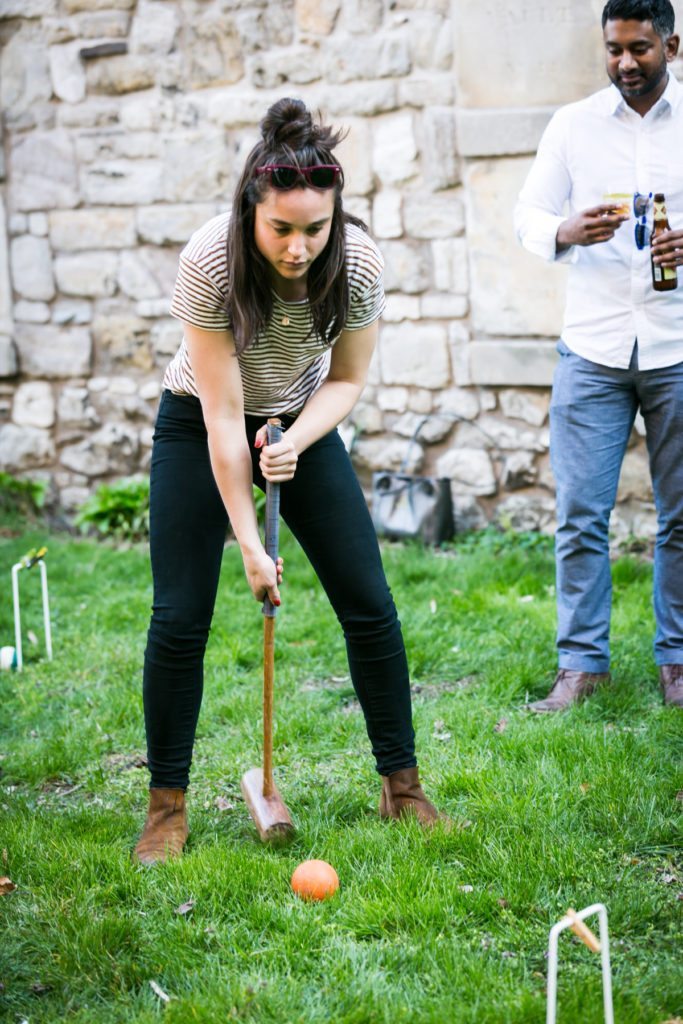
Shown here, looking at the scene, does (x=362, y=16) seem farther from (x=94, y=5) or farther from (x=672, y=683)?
(x=672, y=683)

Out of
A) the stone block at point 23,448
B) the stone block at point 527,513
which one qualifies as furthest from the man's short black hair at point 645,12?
the stone block at point 23,448

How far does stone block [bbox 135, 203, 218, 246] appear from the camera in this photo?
21.0 feet

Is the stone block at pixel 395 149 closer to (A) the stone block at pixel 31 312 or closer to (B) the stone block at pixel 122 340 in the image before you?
(B) the stone block at pixel 122 340

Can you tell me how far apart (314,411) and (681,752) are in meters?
1.53

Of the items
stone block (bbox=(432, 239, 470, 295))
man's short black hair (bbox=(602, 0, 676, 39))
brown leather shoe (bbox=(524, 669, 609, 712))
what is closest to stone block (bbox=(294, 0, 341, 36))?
stone block (bbox=(432, 239, 470, 295))

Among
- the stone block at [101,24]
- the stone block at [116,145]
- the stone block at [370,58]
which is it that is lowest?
the stone block at [116,145]

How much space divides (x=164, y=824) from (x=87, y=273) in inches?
174

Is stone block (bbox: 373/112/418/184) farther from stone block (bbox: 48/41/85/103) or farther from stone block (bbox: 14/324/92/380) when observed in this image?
stone block (bbox: 14/324/92/380)

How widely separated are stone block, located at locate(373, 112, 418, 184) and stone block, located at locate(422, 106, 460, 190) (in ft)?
0.23

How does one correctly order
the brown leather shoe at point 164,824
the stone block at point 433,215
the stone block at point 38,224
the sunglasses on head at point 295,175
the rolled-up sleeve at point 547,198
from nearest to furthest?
the sunglasses on head at point 295,175
the brown leather shoe at point 164,824
the rolled-up sleeve at point 547,198
the stone block at point 433,215
the stone block at point 38,224

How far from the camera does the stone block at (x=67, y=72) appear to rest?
257 inches

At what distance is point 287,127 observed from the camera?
2.63 metres

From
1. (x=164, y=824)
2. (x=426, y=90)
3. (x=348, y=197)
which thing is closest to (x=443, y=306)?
(x=348, y=197)

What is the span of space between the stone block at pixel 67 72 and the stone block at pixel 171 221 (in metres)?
0.76
